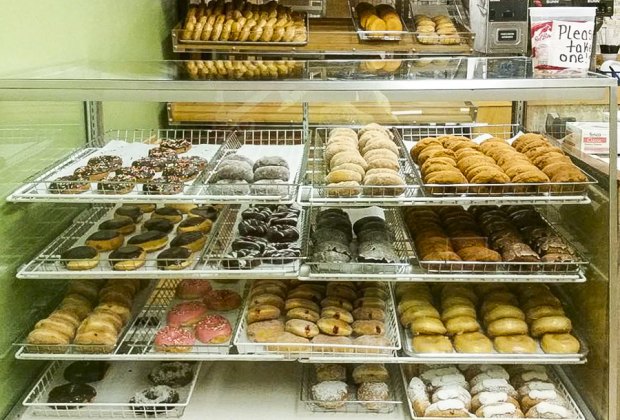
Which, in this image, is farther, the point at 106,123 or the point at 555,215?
the point at 106,123

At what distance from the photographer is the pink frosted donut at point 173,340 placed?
8.49 ft

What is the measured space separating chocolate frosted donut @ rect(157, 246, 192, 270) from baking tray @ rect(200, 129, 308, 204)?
10.3 inches

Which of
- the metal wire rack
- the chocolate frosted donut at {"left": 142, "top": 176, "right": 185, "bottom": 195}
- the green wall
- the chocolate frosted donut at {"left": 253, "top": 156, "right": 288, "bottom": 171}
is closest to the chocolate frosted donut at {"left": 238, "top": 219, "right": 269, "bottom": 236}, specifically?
the chocolate frosted donut at {"left": 253, "top": 156, "right": 288, "bottom": 171}

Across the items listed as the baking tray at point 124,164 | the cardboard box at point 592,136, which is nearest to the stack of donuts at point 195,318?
the baking tray at point 124,164

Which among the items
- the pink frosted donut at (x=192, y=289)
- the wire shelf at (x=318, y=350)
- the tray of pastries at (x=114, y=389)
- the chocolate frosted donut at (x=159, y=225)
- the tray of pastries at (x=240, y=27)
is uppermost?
the tray of pastries at (x=240, y=27)

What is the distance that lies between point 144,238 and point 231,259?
16.6 inches

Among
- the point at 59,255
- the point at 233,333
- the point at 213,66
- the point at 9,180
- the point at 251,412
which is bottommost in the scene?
the point at 251,412

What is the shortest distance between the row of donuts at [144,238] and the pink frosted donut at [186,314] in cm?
25

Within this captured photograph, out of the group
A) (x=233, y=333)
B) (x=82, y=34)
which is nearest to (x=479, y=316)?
(x=233, y=333)

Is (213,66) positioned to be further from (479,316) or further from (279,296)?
(479,316)

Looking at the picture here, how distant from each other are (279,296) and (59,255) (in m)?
0.88

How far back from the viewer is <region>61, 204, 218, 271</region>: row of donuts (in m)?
2.62

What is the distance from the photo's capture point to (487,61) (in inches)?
109

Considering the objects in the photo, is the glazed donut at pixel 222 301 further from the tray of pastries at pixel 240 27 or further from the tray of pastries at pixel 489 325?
the tray of pastries at pixel 240 27
